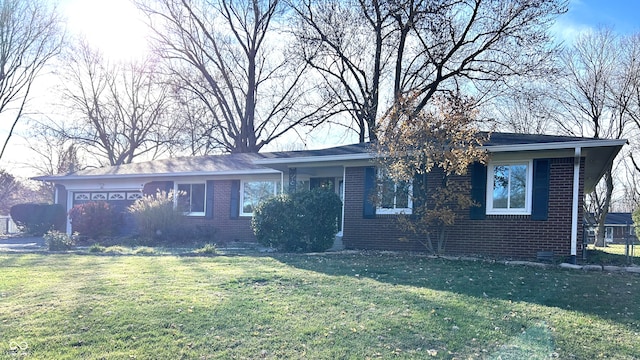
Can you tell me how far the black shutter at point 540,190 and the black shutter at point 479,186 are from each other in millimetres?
1044

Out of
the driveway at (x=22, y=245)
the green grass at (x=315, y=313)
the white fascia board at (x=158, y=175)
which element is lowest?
the driveway at (x=22, y=245)

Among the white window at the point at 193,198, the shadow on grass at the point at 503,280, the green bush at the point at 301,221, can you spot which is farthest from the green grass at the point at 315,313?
the white window at the point at 193,198

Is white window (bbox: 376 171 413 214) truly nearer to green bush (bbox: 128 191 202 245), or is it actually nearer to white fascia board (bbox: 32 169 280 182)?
white fascia board (bbox: 32 169 280 182)

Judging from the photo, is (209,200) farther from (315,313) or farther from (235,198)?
(315,313)

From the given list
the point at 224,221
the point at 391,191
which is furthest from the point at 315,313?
the point at 224,221

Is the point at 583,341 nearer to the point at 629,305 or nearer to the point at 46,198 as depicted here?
the point at 629,305

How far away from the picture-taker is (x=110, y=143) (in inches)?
1405

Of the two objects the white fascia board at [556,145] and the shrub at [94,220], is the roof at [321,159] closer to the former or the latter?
the white fascia board at [556,145]

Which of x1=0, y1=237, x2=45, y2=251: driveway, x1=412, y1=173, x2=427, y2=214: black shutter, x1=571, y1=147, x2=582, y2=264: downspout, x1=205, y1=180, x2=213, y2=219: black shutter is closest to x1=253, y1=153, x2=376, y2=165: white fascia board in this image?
x1=412, y1=173, x2=427, y2=214: black shutter

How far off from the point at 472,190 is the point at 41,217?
18.0 metres

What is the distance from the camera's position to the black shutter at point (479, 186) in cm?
1113

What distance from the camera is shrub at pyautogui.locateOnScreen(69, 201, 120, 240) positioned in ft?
52.5

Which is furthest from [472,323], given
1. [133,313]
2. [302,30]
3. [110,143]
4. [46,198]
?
[46,198]

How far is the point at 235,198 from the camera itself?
16312mm
